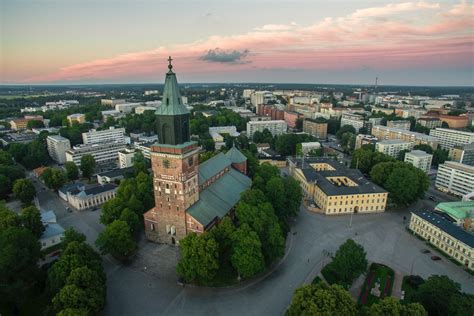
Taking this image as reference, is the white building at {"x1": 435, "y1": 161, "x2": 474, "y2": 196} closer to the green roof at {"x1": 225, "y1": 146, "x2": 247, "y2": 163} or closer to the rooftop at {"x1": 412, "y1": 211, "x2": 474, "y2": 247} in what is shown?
the rooftop at {"x1": 412, "y1": 211, "x2": 474, "y2": 247}

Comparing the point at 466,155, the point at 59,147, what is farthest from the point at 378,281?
the point at 59,147

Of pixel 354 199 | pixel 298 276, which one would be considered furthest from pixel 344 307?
pixel 354 199

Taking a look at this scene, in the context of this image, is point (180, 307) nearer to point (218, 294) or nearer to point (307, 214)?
point (218, 294)

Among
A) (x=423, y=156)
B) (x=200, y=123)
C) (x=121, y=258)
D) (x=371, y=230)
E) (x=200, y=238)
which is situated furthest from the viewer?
(x=200, y=123)

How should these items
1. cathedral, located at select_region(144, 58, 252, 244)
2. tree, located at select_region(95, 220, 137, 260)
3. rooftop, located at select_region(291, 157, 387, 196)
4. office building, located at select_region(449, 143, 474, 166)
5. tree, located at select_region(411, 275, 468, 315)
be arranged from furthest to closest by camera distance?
office building, located at select_region(449, 143, 474, 166) → rooftop, located at select_region(291, 157, 387, 196) → tree, located at select_region(95, 220, 137, 260) → cathedral, located at select_region(144, 58, 252, 244) → tree, located at select_region(411, 275, 468, 315)

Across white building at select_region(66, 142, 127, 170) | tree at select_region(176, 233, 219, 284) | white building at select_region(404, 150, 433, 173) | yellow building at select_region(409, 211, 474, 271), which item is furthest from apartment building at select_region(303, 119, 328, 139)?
tree at select_region(176, 233, 219, 284)
